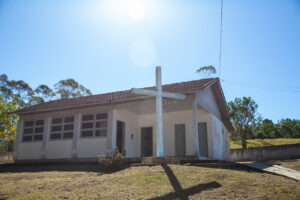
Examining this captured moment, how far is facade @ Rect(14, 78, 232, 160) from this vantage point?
→ 1287 centimetres

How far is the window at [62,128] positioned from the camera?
13.9m

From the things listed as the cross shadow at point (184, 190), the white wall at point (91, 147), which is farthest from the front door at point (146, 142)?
the cross shadow at point (184, 190)

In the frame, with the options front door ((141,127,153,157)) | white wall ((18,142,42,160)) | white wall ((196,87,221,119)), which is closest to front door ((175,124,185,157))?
front door ((141,127,153,157))

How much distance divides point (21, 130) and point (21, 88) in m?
29.3

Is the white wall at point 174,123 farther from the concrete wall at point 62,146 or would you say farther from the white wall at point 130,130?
the concrete wall at point 62,146

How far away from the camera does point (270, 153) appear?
19.7 meters

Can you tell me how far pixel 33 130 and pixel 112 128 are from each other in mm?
5419

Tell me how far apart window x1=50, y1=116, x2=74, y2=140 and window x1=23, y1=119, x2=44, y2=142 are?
84 cm

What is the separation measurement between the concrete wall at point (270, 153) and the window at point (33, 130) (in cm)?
1621

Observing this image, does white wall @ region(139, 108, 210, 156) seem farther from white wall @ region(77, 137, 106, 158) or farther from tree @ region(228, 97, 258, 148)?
tree @ region(228, 97, 258, 148)

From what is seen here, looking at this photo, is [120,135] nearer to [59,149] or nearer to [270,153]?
[59,149]

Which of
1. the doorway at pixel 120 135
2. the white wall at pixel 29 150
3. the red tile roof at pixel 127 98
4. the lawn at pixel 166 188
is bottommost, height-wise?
the lawn at pixel 166 188

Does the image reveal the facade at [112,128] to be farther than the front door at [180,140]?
No

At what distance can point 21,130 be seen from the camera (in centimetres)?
1522
